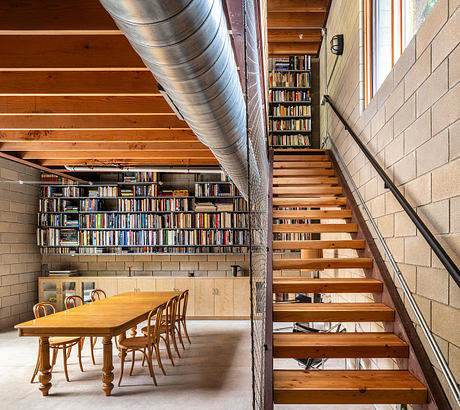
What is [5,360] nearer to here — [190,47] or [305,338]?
[305,338]

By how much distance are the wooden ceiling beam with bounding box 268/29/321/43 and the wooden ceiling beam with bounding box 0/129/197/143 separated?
281 centimetres

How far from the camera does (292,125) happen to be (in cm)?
744

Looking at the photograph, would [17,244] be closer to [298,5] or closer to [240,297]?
[240,297]

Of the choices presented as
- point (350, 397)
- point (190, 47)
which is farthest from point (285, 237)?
point (190, 47)

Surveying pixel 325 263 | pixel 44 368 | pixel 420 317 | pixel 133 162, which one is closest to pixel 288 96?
pixel 133 162

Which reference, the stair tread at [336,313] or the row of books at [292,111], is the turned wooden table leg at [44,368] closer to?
the stair tread at [336,313]

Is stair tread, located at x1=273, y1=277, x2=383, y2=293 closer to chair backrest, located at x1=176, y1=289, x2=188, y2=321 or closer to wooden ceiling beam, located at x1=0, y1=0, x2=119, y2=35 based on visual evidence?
wooden ceiling beam, located at x1=0, y1=0, x2=119, y2=35

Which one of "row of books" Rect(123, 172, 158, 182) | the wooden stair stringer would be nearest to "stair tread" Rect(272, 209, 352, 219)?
the wooden stair stringer

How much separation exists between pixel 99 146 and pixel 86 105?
1766 mm

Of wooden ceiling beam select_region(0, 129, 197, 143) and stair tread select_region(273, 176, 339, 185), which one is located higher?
wooden ceiling beam select_region(0, 129, 197, 143)

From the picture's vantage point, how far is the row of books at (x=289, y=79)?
7.44 m

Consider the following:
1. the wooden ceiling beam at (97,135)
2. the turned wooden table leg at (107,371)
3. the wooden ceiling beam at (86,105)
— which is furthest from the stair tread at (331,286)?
the wooden ceiling beam at (97,135)

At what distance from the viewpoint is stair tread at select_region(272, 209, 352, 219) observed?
13.3 feet

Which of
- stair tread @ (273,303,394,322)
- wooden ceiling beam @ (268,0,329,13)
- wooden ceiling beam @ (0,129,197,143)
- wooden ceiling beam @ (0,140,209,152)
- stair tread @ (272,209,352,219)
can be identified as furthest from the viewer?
wooden ceiling beam @ (268,0,329,13)
